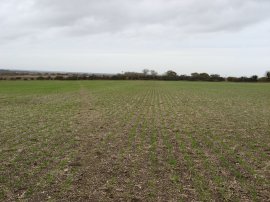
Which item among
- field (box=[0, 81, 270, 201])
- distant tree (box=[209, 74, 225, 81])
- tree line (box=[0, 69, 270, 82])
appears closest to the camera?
field (box=[0, 81, 270, 201])

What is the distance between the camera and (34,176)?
494 cm

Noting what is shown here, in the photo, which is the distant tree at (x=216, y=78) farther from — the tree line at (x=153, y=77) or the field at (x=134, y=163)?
the field at (x=134, y=163)

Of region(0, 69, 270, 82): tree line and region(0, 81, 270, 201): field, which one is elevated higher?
region(0, 69, 270, 82): tree line

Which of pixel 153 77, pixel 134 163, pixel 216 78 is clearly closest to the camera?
pixel 134 163

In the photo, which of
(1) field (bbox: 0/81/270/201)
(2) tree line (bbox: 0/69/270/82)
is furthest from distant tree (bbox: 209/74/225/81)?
(1) field (bbox: 0/81/270/201)

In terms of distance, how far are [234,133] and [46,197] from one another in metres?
7.45

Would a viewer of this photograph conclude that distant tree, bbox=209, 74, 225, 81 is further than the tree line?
Yes

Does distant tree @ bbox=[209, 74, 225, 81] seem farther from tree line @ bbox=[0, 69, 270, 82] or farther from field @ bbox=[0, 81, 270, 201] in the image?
field @ bbox=[0, 81, 270, 201]

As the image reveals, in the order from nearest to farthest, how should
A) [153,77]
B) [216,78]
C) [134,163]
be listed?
[134,163] < [216,78] < [153,77]

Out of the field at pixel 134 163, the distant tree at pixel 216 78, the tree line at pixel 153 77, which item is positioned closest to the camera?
the field at pixel 134 163

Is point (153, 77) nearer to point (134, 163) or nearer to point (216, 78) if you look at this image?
point (216, 78)

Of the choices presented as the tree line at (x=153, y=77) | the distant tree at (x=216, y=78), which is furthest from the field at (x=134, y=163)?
the distant tree at (x=216, y=78)

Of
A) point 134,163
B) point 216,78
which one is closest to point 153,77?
point 216,78

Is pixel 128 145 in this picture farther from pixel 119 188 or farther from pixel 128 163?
pixel 119 188
